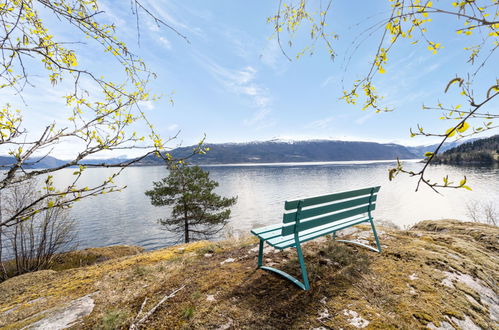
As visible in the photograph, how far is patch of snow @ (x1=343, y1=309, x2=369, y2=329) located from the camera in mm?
2541

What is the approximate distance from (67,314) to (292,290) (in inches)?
125

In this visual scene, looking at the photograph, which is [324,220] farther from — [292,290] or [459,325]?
[459,325]

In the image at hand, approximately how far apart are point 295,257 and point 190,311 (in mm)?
2245

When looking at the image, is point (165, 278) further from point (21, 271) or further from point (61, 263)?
point (61, 263)

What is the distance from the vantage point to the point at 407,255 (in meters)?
4.29

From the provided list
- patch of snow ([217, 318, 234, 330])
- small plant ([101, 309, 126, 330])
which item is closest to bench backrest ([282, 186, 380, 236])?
patch of snow ([217, 318, 234, 330])

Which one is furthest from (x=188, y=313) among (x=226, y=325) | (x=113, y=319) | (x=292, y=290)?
(x=292, y=290)

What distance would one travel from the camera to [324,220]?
12.8 ft

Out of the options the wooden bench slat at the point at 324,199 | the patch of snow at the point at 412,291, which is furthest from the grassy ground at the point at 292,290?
the wooden bench slat at the point at 324,199

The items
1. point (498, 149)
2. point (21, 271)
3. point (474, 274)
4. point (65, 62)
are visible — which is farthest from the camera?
point (498, 149)

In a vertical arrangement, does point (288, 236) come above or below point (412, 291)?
above

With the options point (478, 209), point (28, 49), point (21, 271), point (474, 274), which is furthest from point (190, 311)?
point (478, 209)

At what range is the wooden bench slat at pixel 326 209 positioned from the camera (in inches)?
133

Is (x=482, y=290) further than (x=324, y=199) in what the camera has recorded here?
No
